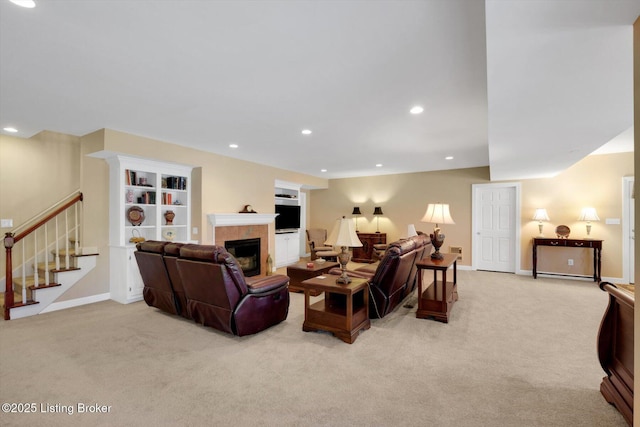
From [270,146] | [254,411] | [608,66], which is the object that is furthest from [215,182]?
[608,66]

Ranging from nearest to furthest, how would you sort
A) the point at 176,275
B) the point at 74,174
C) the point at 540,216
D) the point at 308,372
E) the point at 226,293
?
the point at 308,372, the point at 226,293, the point at 176,275, the point at 74,174, the point at 540,216

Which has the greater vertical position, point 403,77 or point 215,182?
point 403,77

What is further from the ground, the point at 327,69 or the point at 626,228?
the point at 327,69

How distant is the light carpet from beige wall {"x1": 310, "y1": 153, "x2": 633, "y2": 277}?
115 inches

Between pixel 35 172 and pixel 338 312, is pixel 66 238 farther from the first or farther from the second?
pixel 338 312

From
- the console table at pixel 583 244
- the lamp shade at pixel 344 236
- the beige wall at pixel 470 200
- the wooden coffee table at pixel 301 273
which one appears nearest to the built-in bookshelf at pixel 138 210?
the wooden coffee table at pixel 301 273

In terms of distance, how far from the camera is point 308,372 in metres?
2.36

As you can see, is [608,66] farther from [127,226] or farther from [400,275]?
[127,226]

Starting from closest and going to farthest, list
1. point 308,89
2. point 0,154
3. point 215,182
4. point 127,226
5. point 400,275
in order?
1. point 308,89
2. point 400,275
3. point 0,154
4. point 127,226
5. point 215,182

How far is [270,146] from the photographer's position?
4891mm

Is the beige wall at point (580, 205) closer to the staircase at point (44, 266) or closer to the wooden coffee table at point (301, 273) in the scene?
the wooden coffee table at point (301, 273)

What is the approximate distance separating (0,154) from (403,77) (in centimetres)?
545

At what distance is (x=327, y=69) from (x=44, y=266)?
15.3 feet

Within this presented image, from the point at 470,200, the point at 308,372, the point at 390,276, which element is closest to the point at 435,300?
the point at 390,276
